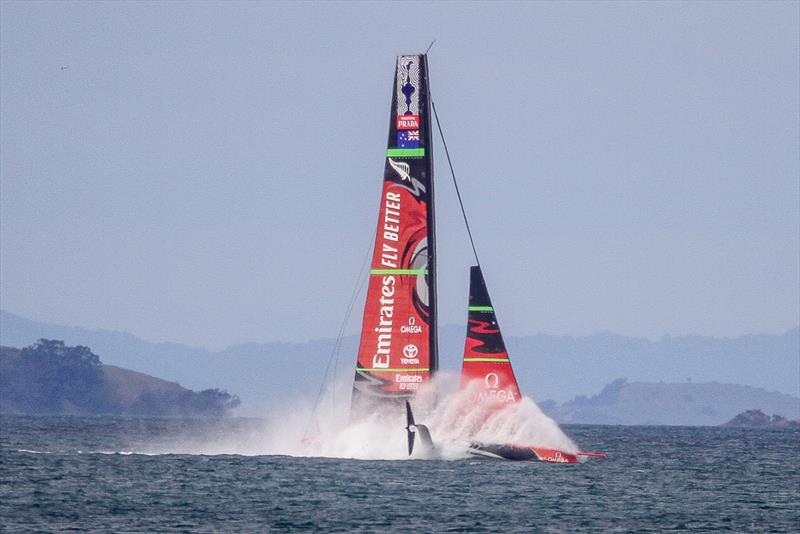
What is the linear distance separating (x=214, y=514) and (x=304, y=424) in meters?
29.2

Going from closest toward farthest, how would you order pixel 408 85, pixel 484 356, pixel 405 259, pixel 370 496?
pixel 370 496
pixel 408 85
pixel 405 259
pixel 484 356

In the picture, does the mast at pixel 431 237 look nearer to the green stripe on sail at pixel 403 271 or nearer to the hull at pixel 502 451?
the green stripe on sail at pixel 403 271

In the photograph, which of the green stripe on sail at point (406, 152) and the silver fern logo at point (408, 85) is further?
the green stripe on sail at point (406, 152)

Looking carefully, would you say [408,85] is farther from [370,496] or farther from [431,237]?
[370,496]

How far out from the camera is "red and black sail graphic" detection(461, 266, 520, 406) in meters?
59.5

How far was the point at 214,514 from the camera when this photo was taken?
46656mm

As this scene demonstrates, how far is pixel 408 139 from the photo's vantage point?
195ft

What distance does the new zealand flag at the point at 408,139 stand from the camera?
59.4 meters

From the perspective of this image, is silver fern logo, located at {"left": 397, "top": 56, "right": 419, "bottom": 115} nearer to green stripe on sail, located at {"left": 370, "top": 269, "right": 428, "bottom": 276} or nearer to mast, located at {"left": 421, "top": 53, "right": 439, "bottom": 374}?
mast, located at {"left": 421, "top": 53, "right": 439, "bottom": 374}

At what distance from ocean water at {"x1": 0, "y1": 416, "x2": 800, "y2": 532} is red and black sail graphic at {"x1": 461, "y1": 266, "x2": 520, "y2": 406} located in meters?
3.36

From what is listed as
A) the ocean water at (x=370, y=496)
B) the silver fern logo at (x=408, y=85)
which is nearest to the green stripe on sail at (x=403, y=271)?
the silver fern logo at (x=408, y=85)

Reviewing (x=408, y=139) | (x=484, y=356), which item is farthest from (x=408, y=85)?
(x=484, y=356)

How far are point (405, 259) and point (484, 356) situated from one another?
4.82m

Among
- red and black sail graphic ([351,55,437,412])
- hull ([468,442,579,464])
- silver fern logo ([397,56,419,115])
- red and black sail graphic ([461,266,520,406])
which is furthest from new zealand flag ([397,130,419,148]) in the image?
hull ([468,442,579,464])
